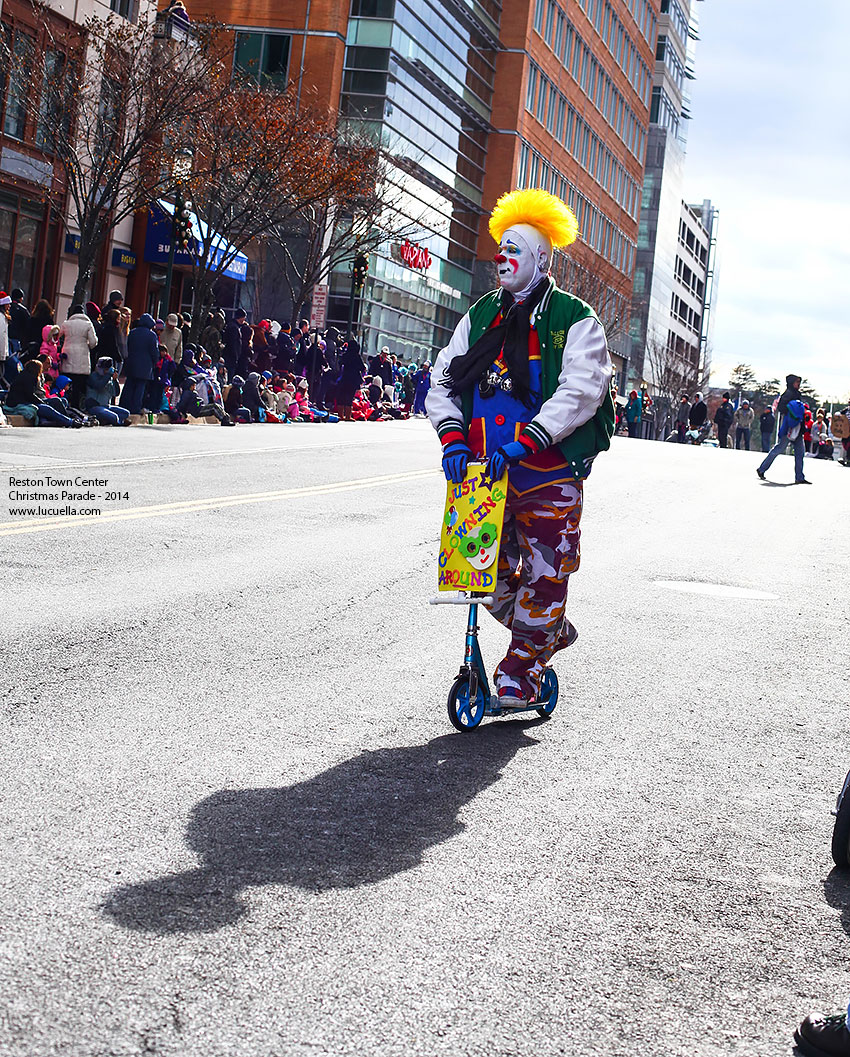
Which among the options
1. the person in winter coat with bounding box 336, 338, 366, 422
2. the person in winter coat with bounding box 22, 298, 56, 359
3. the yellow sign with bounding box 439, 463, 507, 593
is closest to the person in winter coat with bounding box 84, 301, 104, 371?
the person in winter coat with bounding box 22, 298, 56, 359

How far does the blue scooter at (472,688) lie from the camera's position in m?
5.36

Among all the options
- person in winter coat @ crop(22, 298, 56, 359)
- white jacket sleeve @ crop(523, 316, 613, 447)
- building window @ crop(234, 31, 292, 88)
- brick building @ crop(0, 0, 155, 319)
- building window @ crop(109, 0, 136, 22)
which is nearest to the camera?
white jacket sleeve @ crop(523, 316, 613, 447)

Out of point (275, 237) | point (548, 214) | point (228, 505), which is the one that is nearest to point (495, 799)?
point (548, 214)

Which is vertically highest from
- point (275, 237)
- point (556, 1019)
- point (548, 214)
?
point (275, 237)

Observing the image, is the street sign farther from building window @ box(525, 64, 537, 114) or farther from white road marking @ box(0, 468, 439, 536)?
white road marking @ box(0, 468, 439, 536)

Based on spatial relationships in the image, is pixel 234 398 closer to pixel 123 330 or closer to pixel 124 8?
pixel 123 330

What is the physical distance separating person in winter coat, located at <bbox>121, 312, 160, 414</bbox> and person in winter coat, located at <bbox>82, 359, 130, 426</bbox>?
0.48 metres

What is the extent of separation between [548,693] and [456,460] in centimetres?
108

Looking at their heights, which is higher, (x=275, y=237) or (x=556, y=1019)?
(x=275, y=237)

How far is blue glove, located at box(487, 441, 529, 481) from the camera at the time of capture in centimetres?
521

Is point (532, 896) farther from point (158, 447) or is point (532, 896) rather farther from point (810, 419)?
point (810, 419)

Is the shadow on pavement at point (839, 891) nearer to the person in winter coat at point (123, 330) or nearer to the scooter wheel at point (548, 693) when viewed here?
the scooter wheel at point (548, 693)

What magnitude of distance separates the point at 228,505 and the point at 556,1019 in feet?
31.9

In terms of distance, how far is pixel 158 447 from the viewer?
18.4 meters
